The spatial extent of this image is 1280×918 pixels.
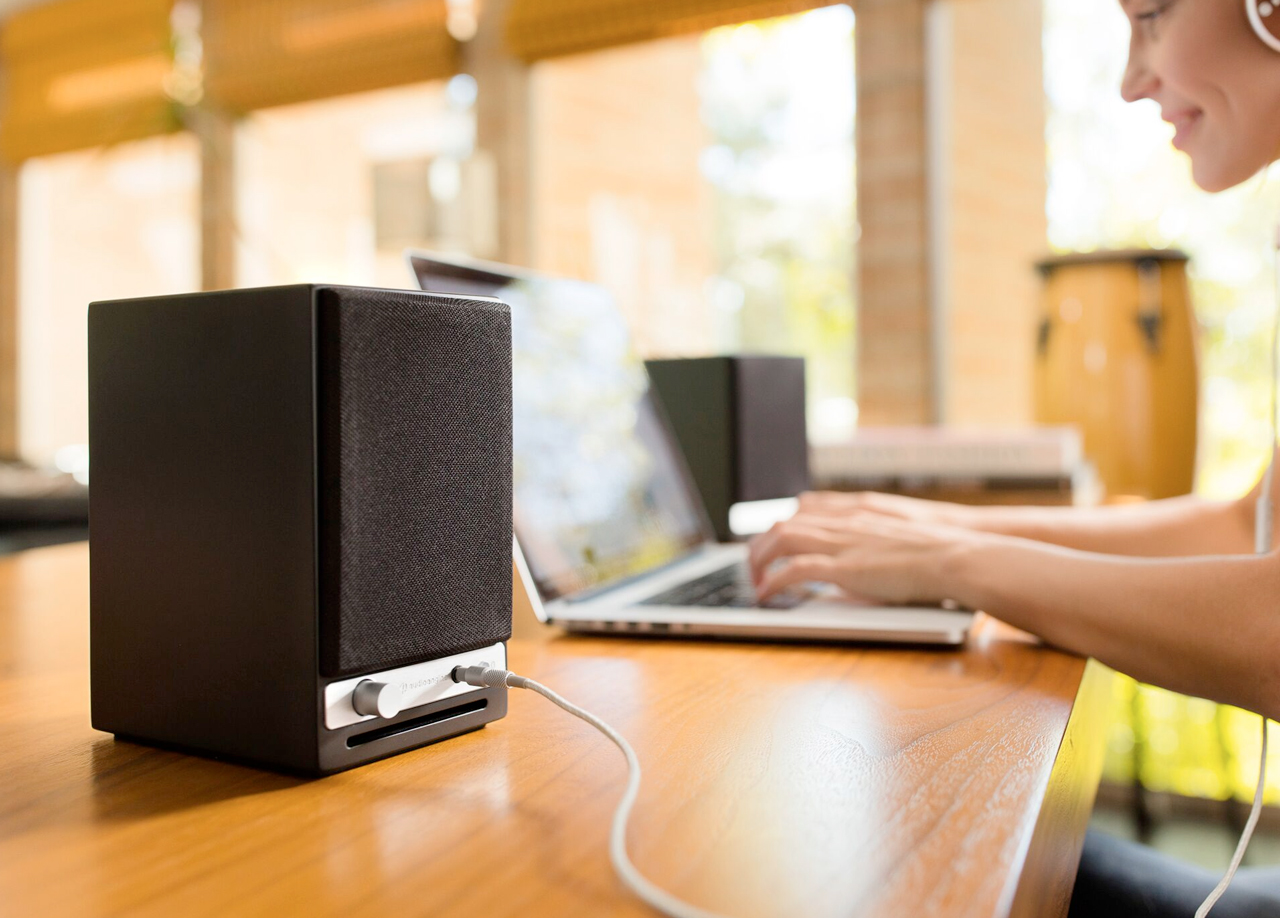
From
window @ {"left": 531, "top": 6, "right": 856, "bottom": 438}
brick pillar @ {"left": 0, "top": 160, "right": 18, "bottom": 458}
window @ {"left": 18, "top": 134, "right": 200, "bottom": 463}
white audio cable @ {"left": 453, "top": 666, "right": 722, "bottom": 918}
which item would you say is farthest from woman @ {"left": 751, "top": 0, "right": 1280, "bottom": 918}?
brick pillar @ {"left": 0, "top": 160, "right": 18, "bottom": 458}

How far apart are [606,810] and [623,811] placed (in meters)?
0.02

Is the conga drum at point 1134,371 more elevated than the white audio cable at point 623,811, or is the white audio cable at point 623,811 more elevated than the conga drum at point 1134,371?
the conga drum at point 1134,371

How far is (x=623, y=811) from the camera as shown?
38 cm

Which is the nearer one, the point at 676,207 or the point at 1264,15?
the point at 1264,15

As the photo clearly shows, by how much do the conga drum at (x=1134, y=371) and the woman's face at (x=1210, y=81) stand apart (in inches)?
39.4

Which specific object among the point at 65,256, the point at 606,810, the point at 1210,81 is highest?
the point at 65,256

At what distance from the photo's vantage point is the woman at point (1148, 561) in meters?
0.61

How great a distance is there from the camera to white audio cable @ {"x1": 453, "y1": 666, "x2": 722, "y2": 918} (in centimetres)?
31

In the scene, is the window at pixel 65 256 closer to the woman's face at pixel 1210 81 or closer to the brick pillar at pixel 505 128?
the brick pillar at pixel 505 128

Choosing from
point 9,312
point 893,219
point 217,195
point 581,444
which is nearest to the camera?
point 581,444

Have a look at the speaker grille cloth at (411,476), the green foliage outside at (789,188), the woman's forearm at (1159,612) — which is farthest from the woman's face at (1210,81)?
the green foliage outside at (789,188)

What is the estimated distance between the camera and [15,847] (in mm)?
365

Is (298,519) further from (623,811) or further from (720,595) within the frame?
(720,595)

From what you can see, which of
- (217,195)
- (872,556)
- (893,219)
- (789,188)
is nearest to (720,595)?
(872,556)
